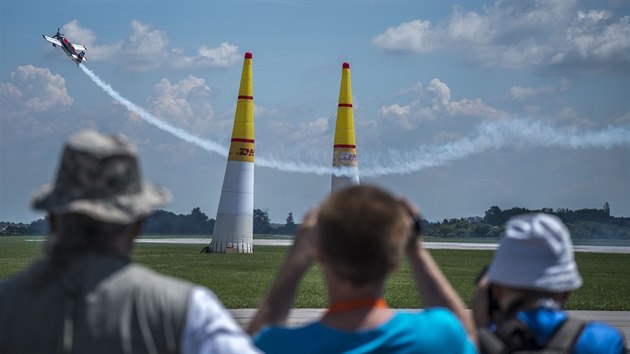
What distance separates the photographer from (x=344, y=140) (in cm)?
4350

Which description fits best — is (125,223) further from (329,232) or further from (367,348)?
(367,348)

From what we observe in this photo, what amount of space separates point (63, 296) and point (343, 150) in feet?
135

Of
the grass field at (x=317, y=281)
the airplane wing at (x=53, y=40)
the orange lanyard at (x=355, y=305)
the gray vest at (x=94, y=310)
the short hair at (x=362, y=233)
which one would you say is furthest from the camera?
the airplane wing at (x=53, y=40)

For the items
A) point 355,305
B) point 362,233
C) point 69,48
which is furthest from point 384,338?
point 69,48

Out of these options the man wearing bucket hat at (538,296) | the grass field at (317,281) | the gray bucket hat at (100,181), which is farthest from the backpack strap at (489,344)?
the grass field at (317,281)

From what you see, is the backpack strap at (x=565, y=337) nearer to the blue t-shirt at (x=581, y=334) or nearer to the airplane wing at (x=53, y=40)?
the blue t-shirt at (x=581, y=334)

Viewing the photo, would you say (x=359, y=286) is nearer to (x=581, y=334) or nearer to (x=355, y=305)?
(x=355, y=305)

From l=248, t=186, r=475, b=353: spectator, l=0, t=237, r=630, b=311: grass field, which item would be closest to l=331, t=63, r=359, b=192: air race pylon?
l=0, t=237, r=630, b=311: grass field

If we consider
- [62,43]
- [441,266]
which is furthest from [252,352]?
[62,43]

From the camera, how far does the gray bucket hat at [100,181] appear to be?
2.54 meters

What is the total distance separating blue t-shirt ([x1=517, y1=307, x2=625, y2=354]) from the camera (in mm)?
3223

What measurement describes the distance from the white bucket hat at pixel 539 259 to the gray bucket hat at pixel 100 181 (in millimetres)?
1393

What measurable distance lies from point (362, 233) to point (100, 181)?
77cm

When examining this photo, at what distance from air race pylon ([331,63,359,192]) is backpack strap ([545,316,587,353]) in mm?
39765
